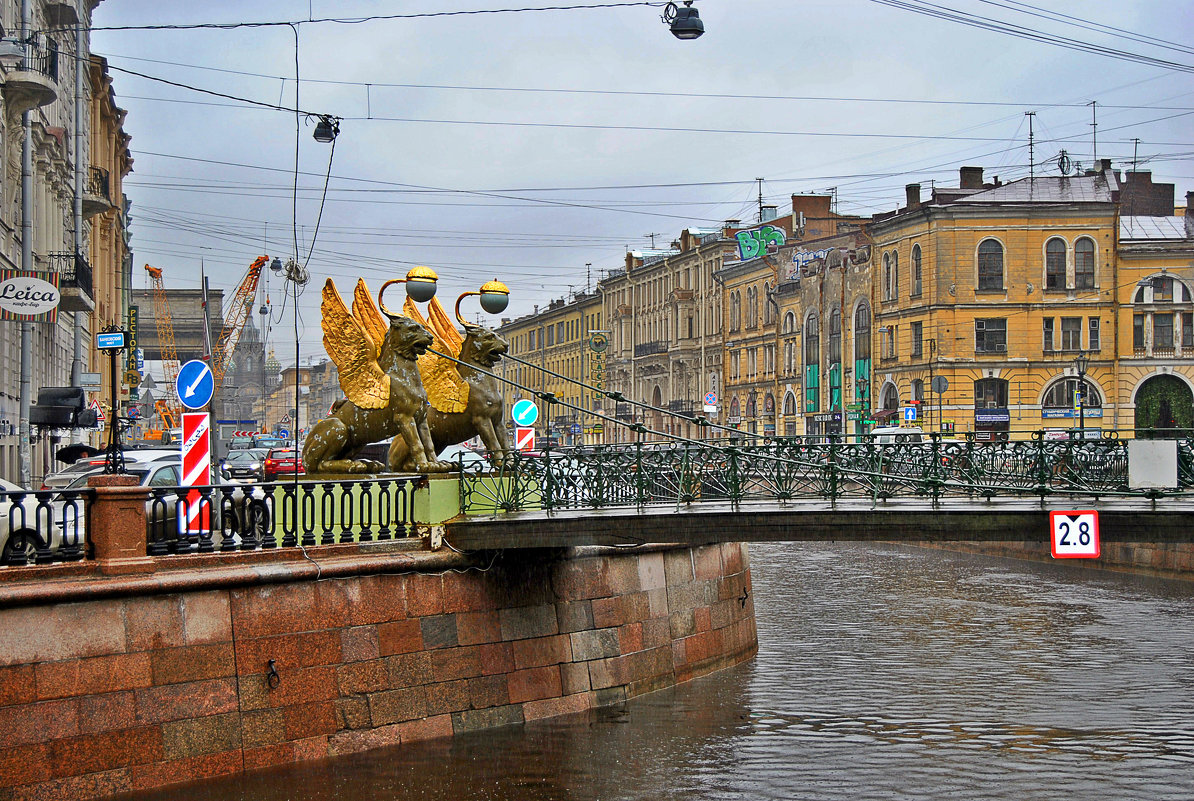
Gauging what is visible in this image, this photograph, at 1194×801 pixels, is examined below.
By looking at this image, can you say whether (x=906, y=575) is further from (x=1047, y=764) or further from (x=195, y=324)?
(x=195, y=324)

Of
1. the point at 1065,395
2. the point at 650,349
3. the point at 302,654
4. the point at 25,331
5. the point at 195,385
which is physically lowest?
the point at 302,654

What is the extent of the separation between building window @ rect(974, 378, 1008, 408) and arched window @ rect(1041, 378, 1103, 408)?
1454mm

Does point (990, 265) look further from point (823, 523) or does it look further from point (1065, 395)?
point (823, 523)

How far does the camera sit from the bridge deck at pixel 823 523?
12.3m

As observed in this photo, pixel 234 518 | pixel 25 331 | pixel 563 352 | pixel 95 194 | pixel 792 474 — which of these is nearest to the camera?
pixel 234 518

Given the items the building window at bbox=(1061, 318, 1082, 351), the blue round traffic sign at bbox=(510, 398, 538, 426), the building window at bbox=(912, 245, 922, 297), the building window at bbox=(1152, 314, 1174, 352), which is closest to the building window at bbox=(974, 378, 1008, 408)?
the building window at bbox=(1061, 318, 1082, 351)

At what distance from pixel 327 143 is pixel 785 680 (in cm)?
1031

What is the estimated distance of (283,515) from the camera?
13461mm

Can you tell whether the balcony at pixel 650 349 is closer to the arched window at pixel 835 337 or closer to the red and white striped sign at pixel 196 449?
the arched window at pixel 835 337

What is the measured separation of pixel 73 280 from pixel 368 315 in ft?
58.1

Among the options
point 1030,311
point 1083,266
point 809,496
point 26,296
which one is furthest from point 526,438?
point 1083,266

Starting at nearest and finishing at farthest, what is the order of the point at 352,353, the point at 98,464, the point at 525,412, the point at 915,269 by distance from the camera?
1. the point at 352,353
2. the point at 98,464
3. the point at 525,412
4. the point at 915,269

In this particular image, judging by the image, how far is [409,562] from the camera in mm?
13672

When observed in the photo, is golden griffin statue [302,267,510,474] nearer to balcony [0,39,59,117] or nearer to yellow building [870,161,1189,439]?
balcony [0,39,59,117]
